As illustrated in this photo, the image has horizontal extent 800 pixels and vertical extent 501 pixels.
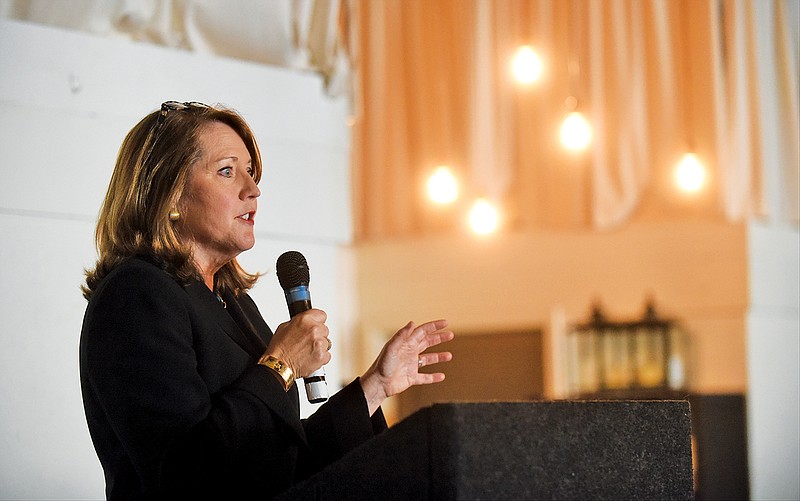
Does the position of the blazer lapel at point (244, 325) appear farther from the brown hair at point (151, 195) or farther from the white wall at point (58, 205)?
the white wall at point (58, 205)

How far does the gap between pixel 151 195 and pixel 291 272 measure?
25 centimetres

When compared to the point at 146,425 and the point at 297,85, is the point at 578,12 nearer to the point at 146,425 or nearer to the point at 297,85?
the point at 297,85

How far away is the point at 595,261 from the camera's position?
18.8ft

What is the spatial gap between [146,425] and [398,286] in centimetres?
475

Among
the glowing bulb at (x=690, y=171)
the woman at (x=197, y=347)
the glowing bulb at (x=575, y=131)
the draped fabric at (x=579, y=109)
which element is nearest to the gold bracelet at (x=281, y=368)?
the woman at (x=197, y=347)

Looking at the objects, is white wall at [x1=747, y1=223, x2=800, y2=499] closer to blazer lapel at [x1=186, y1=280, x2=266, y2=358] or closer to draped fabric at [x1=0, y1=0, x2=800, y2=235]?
draped fabric at [x1=0, y1=0, x2=800, y2=235]

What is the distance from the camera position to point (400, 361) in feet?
5.52

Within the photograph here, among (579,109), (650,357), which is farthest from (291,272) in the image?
(650,357)

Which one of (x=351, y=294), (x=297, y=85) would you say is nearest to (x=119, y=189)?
(x=297, y=85)

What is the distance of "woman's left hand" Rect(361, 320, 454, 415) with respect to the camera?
166cm

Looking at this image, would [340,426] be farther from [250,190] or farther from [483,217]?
[483,217]

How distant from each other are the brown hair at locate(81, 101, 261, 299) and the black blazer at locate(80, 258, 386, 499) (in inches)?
2.4

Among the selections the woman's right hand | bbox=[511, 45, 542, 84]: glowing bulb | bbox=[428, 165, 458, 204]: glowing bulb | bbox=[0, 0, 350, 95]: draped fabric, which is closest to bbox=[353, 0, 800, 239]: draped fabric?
bbox=[428, 165, 458, 204]: glowing bulb

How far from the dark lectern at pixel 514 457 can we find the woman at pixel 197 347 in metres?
0.18
